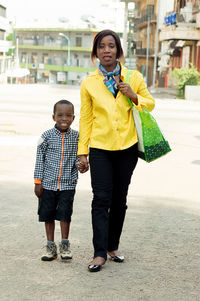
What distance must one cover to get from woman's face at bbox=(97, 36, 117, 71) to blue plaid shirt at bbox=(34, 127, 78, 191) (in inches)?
23.6

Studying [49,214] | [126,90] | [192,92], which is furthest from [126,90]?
[192,92]

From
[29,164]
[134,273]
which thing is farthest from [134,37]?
[134,273]

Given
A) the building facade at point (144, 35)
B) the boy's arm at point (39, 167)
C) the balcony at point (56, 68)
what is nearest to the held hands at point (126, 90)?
the boy's arm at point (39, 167)

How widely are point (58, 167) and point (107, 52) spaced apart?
0.96 metres

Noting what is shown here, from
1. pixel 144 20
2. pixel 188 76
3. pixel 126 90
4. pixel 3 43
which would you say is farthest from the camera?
pixel 3 43

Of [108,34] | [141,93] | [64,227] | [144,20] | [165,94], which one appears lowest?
[165,94]

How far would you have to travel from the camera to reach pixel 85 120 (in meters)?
4.75

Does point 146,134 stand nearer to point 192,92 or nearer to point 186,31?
point 192,92

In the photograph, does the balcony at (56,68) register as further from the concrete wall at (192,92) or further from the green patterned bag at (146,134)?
the green patterned bag at (146,134)

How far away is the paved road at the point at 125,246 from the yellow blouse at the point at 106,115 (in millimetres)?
943

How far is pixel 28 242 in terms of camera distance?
543 cm

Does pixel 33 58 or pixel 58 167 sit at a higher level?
pixel 58 167

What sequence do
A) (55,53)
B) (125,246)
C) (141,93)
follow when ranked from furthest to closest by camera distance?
(55,53)
(125,246)
(141,93)

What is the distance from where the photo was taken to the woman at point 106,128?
467cm
